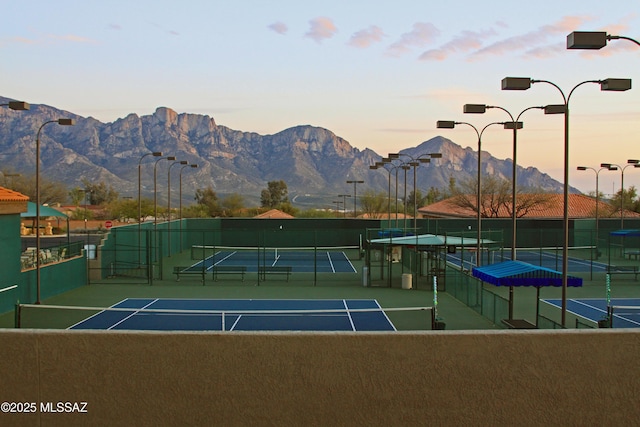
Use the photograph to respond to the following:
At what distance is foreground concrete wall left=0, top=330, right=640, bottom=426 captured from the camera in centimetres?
701

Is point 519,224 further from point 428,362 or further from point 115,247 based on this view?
point 428,362

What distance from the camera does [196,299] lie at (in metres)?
33.6

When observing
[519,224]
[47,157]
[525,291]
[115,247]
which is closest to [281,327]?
[525,291]

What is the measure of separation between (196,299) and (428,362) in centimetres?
2757

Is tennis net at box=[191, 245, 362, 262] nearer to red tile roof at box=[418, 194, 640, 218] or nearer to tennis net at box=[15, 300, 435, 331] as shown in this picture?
tennis net at box=[15, 300, 435, 331]

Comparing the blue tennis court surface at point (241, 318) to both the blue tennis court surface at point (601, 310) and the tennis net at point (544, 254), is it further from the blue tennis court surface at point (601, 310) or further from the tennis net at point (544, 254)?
the tennis net at point (544, 254)

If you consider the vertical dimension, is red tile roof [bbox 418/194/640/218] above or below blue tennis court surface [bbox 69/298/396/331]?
above

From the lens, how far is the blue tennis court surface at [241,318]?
25.3 meters

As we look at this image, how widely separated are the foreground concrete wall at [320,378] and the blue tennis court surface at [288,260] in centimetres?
3722

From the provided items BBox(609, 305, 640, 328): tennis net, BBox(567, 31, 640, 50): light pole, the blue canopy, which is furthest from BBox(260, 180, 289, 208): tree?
BBox(567, 31, 640, 50): light pole

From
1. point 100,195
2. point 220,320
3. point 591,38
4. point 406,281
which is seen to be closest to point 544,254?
point 406,281

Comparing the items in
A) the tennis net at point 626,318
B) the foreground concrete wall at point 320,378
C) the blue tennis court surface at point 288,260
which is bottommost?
the blue tennis court surface at point 288,260

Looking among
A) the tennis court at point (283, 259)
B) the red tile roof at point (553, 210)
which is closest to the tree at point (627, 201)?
the red tile roof at point (553, 210)

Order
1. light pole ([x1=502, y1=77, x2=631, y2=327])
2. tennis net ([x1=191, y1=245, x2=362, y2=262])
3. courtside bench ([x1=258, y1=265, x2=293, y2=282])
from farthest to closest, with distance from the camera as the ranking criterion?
tennis net ([x1=191, y1=245, x2=362, y2=262]) → courtside bench ([x1=258, y1=265, x2=293, y2=282]) → light pole ([x1=502, y1=77, x2=631, y2=327])
